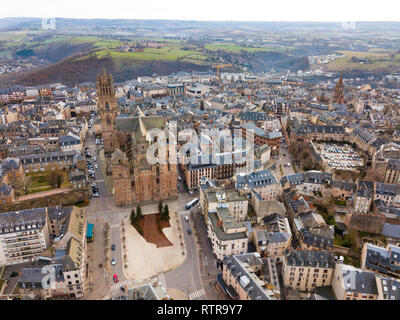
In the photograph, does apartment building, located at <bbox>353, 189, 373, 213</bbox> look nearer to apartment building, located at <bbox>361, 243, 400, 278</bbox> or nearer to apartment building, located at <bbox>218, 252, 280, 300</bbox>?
apartment building, located at <bbox>361, 243, 400, 278</bbox>

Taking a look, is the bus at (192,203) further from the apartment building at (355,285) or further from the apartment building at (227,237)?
the apartment building at (355,285)

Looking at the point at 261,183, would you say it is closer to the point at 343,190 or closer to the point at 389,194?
the point at 343,190

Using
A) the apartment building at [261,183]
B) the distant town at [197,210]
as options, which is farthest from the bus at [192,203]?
the apartment building at [261,183]

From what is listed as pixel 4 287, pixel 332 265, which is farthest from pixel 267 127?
pixel 4 287

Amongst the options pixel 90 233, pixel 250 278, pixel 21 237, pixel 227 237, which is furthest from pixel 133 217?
pixel 250 278

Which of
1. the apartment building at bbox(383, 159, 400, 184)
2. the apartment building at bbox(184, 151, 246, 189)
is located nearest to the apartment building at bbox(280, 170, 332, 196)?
the apartment building at bbox(184, 151, 246, 189)

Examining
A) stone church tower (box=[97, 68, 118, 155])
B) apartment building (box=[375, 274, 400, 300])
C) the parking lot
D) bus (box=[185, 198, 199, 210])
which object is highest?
stone church tower (box=[97, 68, 118, 155])
